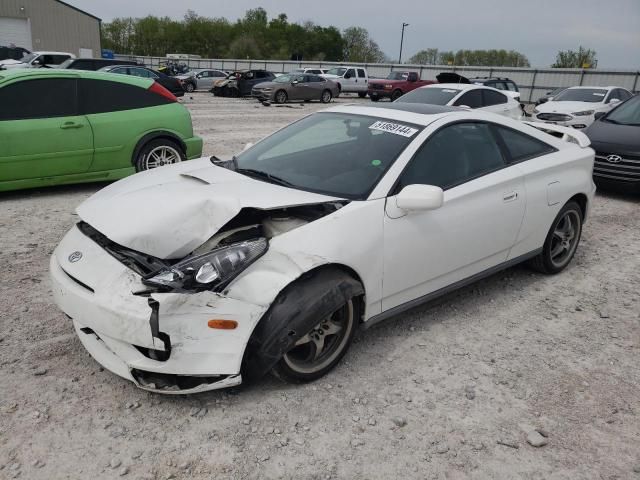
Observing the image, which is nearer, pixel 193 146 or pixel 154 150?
pixel 154 150

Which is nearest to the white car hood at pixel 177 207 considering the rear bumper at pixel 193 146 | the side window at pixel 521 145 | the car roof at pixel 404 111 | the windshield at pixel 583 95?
the car roof at pixel 404 111

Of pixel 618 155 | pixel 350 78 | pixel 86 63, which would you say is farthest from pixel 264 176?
pixel 350 78

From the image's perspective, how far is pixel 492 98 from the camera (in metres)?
11.6

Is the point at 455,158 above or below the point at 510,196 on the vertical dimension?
above

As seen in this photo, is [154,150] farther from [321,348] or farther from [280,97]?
[280,97]

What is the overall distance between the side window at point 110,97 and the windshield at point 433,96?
557 cm

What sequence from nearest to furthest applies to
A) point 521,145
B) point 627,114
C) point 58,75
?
point 521,145, point 58,75, point 627,114

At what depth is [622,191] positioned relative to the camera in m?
7.95

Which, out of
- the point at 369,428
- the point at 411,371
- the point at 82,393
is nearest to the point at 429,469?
the point at 369,428

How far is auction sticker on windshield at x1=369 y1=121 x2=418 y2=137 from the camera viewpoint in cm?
355

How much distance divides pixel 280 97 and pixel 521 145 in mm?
19912

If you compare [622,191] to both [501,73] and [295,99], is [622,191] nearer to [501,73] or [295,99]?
[295,99]

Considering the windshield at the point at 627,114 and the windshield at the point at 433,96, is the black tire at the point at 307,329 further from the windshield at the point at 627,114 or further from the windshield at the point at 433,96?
the windshield at the point at 433,96

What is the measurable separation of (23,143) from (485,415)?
5.78 metres
